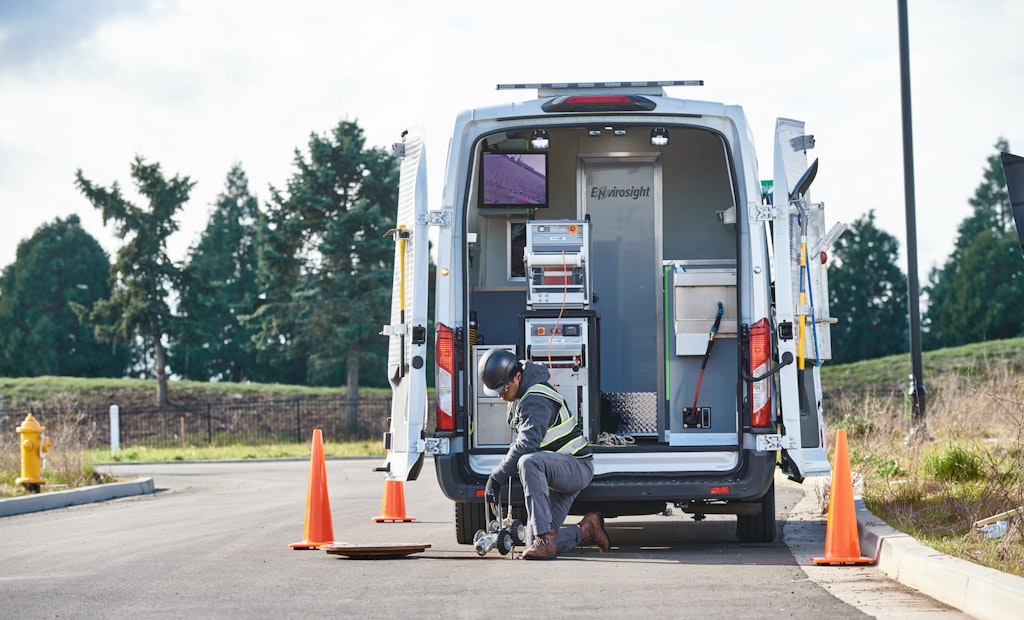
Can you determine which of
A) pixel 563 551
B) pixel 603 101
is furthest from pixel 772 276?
pixel 563 551

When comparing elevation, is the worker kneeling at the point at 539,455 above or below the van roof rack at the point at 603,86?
below

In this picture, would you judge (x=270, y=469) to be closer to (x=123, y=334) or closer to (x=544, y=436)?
(x=544, y=436)

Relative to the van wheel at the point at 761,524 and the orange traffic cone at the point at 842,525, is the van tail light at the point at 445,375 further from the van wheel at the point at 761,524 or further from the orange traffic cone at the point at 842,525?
the orange traffic cone at the point at 842,525

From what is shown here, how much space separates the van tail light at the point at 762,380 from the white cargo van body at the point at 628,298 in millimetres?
13

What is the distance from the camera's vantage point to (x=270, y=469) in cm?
2467

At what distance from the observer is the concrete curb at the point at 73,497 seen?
48.5 feet

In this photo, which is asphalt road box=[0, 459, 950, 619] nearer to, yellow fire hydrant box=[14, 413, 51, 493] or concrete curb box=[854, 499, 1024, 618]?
concrete curb box=[854, 499, 1024, 618]

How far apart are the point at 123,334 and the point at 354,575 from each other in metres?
38.4

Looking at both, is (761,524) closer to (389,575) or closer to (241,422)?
(389,575)

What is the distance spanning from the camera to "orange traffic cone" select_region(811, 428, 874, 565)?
27.1 feet

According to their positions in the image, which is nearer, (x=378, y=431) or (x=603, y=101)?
(x=603, y=101)

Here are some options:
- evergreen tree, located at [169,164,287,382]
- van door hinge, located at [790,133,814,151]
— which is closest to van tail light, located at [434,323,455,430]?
van door hinge, located at [790,133,814,151]

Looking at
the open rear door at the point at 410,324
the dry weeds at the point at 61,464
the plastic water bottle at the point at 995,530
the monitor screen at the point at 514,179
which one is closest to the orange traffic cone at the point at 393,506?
the monitor screen at the point at 514,179

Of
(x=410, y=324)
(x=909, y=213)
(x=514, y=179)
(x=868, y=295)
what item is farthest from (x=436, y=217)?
(x=868, y=295)
